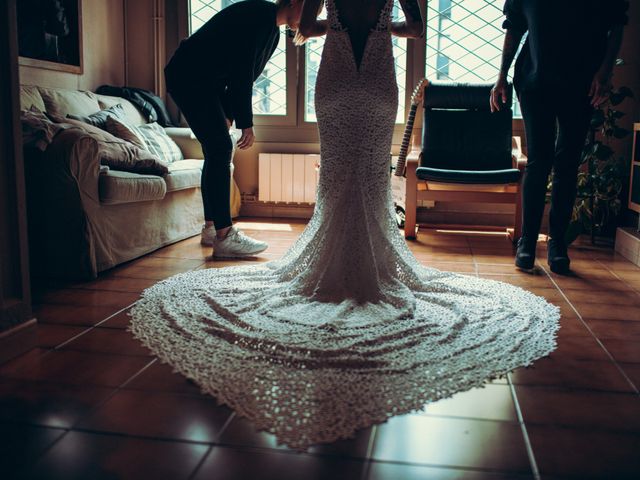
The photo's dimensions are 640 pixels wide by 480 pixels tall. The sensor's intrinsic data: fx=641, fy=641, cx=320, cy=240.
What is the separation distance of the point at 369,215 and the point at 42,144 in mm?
1348

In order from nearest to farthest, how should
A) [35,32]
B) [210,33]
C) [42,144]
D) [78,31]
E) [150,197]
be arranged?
[42,144] < [210,33] < [150,197] < [35,32] < [78,31]

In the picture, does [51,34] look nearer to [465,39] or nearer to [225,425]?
[465,39]

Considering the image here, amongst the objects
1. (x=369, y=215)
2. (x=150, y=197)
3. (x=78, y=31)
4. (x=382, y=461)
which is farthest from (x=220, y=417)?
(x=78, y=31)

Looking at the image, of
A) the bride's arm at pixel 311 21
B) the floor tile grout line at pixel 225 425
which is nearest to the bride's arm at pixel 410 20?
the bride's arm at pixel 311 21

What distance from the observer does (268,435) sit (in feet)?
4.11

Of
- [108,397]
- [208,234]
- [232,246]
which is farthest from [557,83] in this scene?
[108,397]

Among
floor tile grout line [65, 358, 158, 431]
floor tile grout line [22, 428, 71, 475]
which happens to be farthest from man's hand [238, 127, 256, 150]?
floor tile grout line [22, 428, 71, 475]

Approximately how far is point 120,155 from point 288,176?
194cm

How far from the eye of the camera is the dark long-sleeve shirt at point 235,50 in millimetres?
2771

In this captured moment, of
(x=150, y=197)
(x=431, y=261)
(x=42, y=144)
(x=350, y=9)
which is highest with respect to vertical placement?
(x=350, y=9)

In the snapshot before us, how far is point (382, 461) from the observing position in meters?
1.16

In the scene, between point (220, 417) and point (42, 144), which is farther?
point (42, 144)

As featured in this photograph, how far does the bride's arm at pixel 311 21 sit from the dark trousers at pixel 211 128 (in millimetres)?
787

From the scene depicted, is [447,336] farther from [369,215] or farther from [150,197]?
[150,197]
